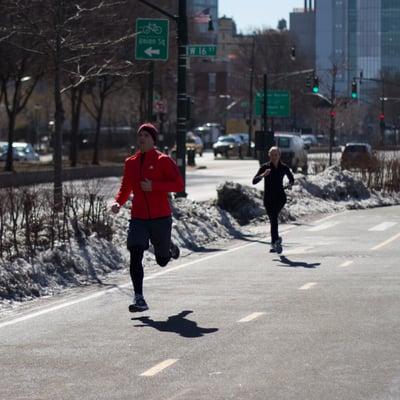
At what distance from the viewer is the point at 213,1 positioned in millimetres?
163750

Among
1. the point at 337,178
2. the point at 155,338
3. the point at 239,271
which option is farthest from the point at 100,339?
the point at 337,178

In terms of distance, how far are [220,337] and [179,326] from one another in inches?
31.1

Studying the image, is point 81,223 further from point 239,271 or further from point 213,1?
point 213,1

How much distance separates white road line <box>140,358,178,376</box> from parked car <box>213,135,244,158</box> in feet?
264

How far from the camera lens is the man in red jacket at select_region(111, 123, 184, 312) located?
11.7 meters

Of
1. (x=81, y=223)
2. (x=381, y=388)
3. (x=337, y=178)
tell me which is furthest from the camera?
(x=337, y=178)

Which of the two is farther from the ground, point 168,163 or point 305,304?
point 168,163

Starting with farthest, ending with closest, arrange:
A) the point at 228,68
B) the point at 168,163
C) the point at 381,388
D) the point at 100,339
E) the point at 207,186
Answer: the point at 228,68 → the point at 207,186 → the point at 168,163 → the point at 100,339 → the point at 381,388

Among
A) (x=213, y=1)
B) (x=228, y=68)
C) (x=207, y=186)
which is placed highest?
(x=213, y=1)

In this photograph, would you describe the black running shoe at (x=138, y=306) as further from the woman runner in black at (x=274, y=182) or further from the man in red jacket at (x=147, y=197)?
the woman runner in black at (x=274, y=182)

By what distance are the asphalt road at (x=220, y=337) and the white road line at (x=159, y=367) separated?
0.03ft

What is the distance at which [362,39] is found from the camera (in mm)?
134125

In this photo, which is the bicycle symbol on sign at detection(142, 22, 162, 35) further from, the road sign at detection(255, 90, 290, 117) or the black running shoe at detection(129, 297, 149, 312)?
the road sign at detection(255, 90, 290, 117)

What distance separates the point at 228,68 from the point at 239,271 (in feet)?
433
